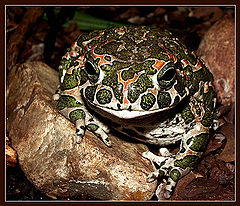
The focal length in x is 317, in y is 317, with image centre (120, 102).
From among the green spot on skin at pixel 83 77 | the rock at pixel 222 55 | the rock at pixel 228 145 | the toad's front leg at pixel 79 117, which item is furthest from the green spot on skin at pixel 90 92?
the rock at pixel 222 55

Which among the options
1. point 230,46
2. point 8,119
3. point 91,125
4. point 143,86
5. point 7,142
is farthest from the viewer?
point 230,46

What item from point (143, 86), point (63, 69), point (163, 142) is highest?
point (143, 86)

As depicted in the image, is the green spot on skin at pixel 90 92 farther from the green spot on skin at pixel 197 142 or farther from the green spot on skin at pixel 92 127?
the green spot on skin at pixel 197 142

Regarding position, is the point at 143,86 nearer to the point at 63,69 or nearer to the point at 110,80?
the point at 110,80

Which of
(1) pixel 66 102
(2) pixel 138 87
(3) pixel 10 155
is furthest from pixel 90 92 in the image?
(3) pixel 10 155

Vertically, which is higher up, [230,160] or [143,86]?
[143,86]

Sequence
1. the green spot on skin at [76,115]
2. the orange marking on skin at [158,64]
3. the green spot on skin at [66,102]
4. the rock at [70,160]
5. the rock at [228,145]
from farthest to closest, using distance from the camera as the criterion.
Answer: the rock at [228,145], the green spot on skin at [66,102], the green spot on skin at [76,115], the rock at [70,160], the orange marking on skin at [158,64]

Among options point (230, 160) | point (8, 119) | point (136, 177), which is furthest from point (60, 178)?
point (230, 160)
